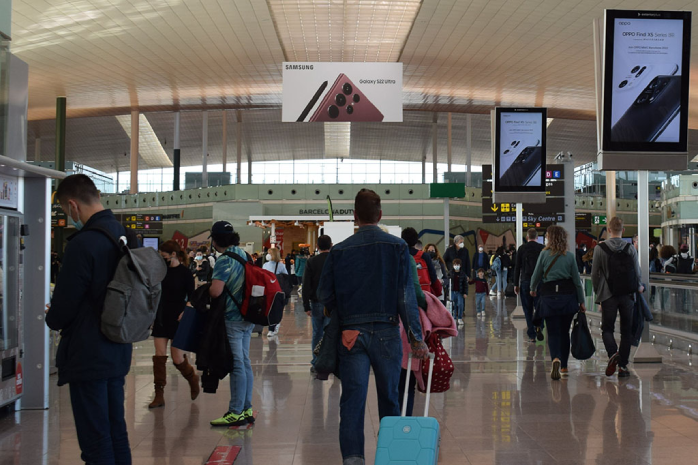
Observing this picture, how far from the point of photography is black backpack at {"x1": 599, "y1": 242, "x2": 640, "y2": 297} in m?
7.71

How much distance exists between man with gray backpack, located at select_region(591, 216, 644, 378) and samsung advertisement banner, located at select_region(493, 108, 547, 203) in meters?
7.21

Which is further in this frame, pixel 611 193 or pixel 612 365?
pixel 611 193

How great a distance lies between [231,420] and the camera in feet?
18.7

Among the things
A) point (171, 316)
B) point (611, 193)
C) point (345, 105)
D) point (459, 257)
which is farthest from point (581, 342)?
point (611, 193)

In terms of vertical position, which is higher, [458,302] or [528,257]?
[528,257]

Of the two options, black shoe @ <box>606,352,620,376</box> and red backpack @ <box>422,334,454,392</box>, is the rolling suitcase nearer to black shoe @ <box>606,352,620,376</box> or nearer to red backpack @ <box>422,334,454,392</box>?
red backpack @ <box>422,334,454,392</box>

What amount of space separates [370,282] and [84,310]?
1464mm

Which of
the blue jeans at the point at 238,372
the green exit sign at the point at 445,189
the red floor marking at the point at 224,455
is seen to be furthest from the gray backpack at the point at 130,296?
the green exit sign at the point at 445,189

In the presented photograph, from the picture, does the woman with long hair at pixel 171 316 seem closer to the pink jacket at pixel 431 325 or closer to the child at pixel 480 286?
the pink jacket at pixel 431 325

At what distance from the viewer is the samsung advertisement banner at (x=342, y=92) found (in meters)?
19.0

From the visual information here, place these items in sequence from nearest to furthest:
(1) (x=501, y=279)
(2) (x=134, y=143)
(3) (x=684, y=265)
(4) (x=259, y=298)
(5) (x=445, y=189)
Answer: (4) (x=259, y=298) < (3) (x=684, y=265) < (5) (x=445, y=189) < (1) (x=501, y=279) < (2) (x=134, y=143)

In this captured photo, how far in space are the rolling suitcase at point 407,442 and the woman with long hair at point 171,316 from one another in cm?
339

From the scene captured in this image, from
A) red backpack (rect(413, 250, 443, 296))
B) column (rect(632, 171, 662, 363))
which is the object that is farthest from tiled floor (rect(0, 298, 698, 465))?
red backpack (rect(413, 250, 443, 296))

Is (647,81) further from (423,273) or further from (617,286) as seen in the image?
(423,273)
